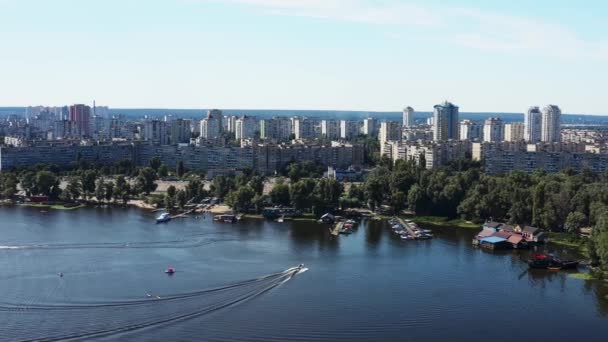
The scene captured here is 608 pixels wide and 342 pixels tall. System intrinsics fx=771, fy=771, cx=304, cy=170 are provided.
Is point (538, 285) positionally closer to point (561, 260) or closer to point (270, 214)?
point (561, 260)

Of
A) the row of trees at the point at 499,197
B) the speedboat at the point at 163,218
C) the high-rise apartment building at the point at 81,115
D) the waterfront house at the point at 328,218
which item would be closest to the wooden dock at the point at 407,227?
the row of trees at the point at 499,197

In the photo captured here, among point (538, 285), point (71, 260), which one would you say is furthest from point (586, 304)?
point (71, 260)

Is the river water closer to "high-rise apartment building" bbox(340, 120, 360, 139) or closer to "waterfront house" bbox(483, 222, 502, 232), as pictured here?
"waterfront house" bbox(483, 222, 502, 232)

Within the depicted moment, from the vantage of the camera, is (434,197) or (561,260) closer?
(561,260)

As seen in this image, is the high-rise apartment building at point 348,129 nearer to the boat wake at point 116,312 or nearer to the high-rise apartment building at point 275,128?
the high-rise apartment building at point 275,128

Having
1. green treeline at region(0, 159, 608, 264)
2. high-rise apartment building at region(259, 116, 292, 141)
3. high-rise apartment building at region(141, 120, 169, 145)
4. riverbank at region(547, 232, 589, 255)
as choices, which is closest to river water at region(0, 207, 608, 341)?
riverbank at region(547, 232, 589, 255)

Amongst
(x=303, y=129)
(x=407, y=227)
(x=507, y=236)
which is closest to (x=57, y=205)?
(x=407, y=227)
